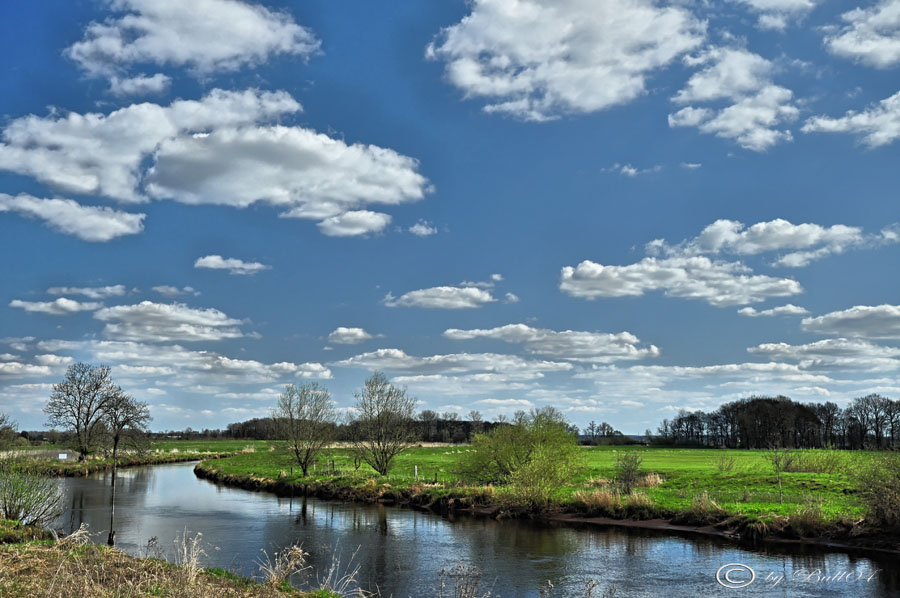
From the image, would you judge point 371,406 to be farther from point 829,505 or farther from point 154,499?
point 829,505

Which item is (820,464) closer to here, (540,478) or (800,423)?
(540,478)

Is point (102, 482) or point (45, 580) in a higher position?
point (45, 580)

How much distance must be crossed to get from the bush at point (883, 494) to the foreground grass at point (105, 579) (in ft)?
71.8

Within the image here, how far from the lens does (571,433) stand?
40.5 meters

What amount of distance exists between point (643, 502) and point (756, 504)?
5251 mm

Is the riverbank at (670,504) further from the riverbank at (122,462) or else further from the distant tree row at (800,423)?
the distant tree row at (800,423)

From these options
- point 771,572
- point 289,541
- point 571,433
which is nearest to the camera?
point 771,572

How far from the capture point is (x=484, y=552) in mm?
25578

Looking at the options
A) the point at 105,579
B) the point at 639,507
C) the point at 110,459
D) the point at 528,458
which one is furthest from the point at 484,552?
the point at 110,459

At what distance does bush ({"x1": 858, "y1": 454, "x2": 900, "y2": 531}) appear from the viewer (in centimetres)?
2550

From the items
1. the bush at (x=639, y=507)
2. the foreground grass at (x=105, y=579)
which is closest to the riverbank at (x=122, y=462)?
the foreground grass at (x=105, y=579)

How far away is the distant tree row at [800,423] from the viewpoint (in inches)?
4606

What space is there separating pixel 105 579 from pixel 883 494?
26799mm

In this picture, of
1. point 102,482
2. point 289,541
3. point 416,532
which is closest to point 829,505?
point 416,532
